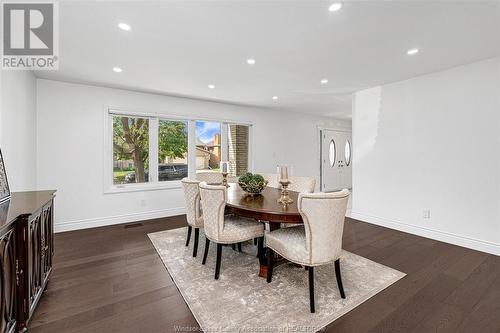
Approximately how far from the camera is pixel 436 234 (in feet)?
11.4

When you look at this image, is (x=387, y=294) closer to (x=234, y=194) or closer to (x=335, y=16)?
(x=234, y=194)

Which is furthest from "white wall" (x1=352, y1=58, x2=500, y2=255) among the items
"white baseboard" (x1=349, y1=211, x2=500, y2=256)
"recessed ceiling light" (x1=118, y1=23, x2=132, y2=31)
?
"recessed ceiling light" (x1=118, y1=23, x2=132, y2=31)

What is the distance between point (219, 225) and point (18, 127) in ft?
9.02

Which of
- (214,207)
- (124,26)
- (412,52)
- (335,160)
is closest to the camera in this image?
(124,26)

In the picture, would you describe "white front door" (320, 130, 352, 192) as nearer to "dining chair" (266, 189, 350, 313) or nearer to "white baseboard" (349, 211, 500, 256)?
"white baseboard" (349, 211, 500, 256)

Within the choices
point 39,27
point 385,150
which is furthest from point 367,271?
point 39,27

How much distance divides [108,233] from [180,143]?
2130 mm

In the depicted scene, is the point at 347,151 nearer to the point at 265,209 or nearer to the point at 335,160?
the point at 335,160

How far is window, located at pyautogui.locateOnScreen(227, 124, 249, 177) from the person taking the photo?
5.68 metres

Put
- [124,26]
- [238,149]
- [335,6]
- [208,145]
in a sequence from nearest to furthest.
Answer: [335,6]
[124,26]
[208,145]
[238,149]

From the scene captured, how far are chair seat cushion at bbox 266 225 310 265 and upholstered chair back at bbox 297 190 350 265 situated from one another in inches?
2.6

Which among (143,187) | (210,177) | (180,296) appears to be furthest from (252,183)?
(143,187)

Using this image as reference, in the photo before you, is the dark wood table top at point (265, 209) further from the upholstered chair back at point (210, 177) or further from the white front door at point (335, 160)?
the white front door at point (335, 160)

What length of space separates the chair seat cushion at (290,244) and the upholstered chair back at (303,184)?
2.95 ft
